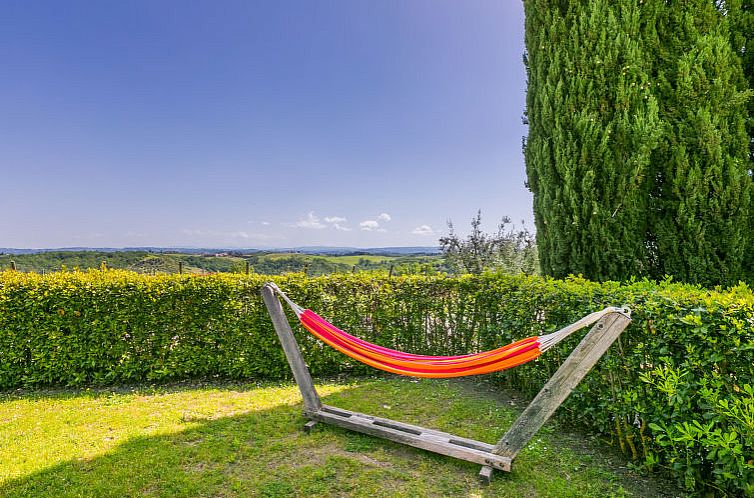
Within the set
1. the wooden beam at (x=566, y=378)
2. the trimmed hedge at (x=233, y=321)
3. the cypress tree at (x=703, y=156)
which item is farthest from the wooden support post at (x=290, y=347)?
the cypress tree at (x=703, y=156)

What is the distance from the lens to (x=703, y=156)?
392cm

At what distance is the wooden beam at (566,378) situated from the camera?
6.55ft

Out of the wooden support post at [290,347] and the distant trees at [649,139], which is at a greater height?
the distant trees at [649,139]

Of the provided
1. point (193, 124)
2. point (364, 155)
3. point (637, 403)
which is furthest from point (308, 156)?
point (637, 403)

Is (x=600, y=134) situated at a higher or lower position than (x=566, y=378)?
higher

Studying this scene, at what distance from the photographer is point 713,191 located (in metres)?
3.89

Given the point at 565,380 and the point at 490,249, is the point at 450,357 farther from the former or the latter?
the point at 490,249

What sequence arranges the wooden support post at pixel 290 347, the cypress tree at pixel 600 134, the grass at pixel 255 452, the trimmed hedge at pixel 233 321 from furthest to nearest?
1. the cypress tree at pixel 600 134
2. the trimmed hedge at pixel 233 321
3. the wooden support post at pixel 290 347
4. the grass at pixel 255 452

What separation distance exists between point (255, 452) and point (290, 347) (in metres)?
0.84

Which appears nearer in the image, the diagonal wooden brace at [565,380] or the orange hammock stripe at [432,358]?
the diagonal wooden brace at [565,380]

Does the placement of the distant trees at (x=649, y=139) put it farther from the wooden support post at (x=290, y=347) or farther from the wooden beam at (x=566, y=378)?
the wooden support post at (x=290, y=347)

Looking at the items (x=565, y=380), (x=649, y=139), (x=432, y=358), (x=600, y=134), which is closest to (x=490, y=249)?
(x=600, y=134)

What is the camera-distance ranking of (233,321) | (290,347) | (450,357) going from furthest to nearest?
(233,321)
(290,347)
(450,357)

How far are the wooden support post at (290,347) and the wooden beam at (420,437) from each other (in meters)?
0.10
